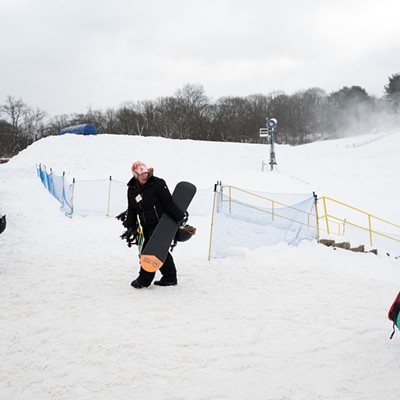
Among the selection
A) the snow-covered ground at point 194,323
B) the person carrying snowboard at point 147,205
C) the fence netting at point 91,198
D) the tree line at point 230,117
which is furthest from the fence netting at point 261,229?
the tree line at point 230,117

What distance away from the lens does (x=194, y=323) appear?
4176 millimetres

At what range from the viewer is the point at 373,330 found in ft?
13.3

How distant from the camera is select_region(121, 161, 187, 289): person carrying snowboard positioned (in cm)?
504

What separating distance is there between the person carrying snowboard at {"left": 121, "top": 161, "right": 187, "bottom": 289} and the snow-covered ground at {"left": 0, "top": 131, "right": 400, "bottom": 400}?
29 cm

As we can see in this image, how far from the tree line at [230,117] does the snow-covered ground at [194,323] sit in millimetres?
57020

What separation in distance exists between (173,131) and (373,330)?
203ft

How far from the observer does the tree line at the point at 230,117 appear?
67375 mm

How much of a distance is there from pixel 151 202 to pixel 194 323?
1762 mm

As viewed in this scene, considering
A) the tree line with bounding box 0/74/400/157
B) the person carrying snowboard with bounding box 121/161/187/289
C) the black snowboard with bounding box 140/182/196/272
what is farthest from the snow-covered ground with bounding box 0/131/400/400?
the tree line with bounding box 0/74/400/157

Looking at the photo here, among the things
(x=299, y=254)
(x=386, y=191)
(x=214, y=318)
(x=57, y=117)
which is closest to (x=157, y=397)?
(x=214, y=318)

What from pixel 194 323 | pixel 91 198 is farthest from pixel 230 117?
pixel 194 323

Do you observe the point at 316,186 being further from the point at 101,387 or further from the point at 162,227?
the point at 101,387

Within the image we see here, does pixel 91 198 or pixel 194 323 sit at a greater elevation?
pixel 91 198

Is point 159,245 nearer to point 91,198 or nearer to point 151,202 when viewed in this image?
point 151,202
